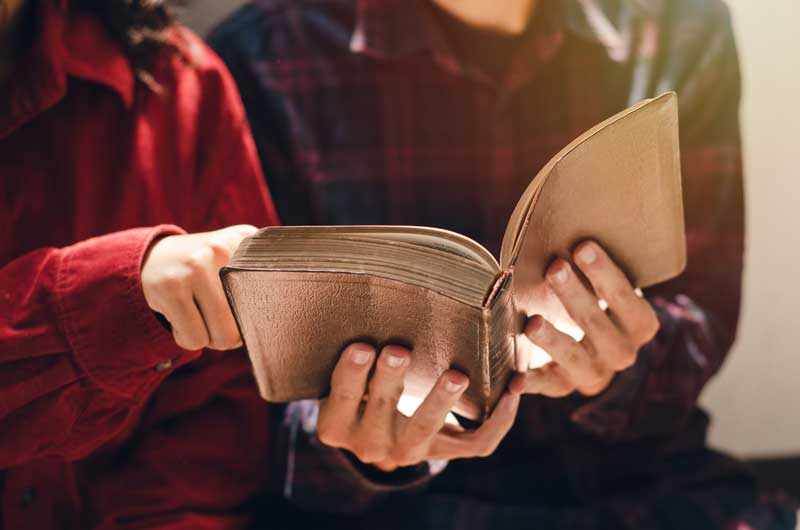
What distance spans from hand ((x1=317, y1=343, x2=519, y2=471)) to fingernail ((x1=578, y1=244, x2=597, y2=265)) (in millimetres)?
134

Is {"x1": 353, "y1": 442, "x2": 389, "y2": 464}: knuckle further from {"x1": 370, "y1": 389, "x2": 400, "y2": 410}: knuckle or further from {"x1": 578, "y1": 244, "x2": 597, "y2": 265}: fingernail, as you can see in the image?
{"x1": 578, "y1": 244, "x2": 597, "y2": 265}: fingernail

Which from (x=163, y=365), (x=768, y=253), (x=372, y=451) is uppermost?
(x=163, y=365)

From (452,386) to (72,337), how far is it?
303mm

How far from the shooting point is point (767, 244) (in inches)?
48.6

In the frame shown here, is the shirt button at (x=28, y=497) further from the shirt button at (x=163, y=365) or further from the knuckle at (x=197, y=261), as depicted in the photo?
the knuckle at (x=197, y=261)

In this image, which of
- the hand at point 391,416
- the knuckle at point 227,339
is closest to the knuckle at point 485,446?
the hand at point 391,416

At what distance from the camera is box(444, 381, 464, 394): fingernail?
59cm

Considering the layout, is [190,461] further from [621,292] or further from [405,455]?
[621,292]

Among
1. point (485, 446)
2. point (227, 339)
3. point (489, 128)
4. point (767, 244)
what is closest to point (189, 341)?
point (227, 339)

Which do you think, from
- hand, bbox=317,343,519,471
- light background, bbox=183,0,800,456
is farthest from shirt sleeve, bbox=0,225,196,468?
light background, bbox=183,0,800,456

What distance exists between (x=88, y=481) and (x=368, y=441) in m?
0.34

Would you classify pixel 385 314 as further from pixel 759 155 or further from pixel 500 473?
pixel 759 155

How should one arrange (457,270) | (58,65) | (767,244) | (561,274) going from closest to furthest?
(457,270), (561,274), (58,65), (767,244)

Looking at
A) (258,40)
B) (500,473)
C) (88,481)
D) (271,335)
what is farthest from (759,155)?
(88,481)
